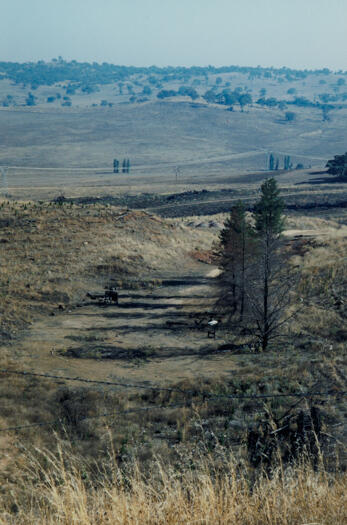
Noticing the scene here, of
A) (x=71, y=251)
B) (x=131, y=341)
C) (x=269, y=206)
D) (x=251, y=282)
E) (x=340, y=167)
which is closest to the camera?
(x=131, y=341)

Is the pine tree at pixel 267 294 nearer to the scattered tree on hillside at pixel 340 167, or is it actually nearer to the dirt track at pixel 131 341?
the dirt track at pixel 131 341

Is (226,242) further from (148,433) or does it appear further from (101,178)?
(101,178)

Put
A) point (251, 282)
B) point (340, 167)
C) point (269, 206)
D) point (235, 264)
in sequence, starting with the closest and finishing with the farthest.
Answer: point (251, 282), point (235, 264), point (269, 206), point (340, 167)

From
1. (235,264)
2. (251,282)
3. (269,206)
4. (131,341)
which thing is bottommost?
(131,341)

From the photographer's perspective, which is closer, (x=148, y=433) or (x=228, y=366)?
(x=148, y=433)

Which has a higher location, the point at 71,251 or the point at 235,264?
the point at 235,264

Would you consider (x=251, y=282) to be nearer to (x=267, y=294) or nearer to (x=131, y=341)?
(x=267, y=294)

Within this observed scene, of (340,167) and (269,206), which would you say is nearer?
(269,206)

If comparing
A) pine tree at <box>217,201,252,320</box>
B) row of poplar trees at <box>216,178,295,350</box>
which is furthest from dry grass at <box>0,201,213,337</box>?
row of poplar trees at <box>216,178,295,350</box>

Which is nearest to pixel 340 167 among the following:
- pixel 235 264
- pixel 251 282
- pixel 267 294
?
pixel 235 264

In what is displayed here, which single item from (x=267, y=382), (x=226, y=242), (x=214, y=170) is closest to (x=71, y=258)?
(x=226, y=242)

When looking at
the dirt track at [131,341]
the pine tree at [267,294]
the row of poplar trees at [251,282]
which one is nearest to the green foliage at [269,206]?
the row of poplar trees at [251,282]
